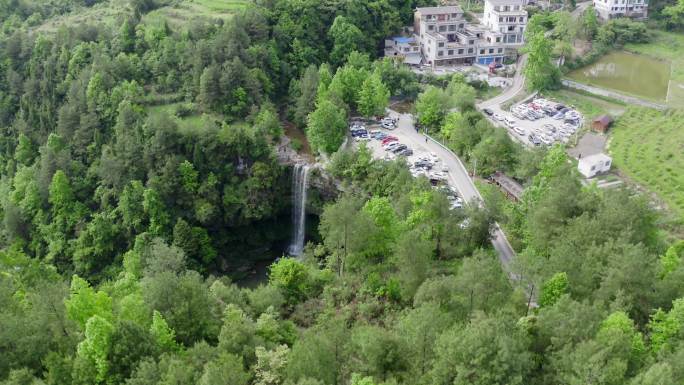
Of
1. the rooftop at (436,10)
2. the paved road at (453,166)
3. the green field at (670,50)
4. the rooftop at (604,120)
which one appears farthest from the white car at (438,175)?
the green field at (670,50)

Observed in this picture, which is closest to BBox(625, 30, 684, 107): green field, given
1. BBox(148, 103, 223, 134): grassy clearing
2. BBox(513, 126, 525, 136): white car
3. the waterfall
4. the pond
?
the pond

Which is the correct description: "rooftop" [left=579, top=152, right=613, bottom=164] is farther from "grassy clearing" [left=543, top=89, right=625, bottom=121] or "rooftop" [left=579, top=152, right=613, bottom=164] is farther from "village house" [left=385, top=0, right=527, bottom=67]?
"village house" [left=385, top=0, right=527, bottom=67]

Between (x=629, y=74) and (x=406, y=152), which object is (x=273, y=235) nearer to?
(x=406, y=152)

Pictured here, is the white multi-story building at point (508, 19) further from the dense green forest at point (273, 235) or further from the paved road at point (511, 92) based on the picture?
the dense green forest at point (273, 235)

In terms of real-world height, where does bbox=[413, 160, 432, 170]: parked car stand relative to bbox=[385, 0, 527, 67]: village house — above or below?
below

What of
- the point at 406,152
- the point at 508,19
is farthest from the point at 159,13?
the point at 508,19

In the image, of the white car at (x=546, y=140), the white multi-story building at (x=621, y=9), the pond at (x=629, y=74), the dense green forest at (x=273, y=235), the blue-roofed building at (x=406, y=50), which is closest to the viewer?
the dense green forest at (x=273, y=235)
